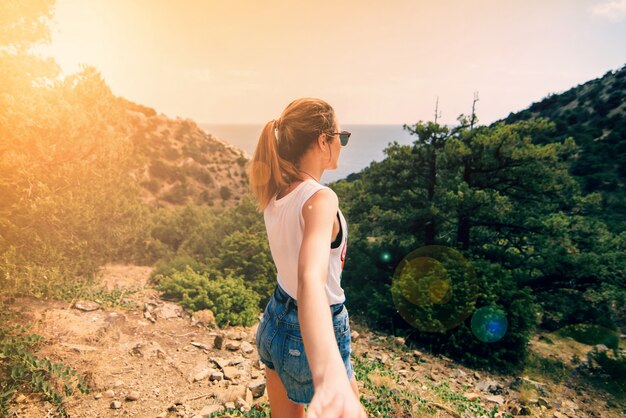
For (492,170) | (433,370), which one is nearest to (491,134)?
(492,170)

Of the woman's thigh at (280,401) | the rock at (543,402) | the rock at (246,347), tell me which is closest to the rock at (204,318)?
the rock at (246,347)

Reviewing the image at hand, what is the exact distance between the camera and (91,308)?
312 inches

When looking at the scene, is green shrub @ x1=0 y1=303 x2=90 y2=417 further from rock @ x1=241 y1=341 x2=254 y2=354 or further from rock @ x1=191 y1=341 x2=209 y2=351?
rock @ x1=241 y1=341 x2=254 y2=354

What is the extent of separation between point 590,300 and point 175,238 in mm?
17301

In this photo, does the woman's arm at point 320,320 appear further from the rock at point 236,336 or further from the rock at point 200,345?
the rock at point 236,336

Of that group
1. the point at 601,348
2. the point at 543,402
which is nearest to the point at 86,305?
the point at 543,402

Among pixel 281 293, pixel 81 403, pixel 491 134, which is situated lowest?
pixel 81 403

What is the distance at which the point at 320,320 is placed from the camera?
95 cm

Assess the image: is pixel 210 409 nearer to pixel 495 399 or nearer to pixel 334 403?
pixel 334 403

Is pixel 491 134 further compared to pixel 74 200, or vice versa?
pixel 491 134

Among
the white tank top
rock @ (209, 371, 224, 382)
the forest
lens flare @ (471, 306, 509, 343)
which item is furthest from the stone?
lens flare @ (471, 306, 509, 343)

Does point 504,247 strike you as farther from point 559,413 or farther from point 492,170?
point 559,413

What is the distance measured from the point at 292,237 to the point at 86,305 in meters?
8.53

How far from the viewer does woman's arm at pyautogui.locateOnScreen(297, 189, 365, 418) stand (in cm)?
77
